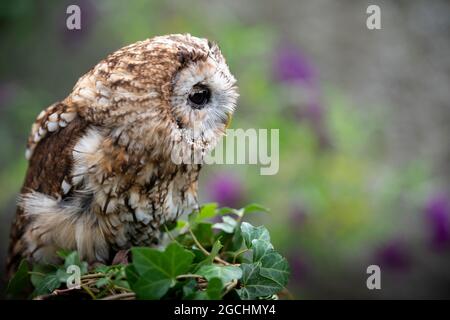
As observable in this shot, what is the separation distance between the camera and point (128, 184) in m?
1.10

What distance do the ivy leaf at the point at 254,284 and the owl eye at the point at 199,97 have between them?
374 mm

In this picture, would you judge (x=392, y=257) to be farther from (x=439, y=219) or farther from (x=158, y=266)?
(x=158, y=266)

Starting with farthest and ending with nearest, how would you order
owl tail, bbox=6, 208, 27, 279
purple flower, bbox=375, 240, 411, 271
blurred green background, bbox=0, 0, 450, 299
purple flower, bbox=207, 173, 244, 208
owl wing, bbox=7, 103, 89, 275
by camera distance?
purple flower, bbox=375, 240, 411, 271, blurred green background, bbox=0, 0, 450, 299, purple flower, bbox=207, 173, 244, 208, owl tail, bbox=6, 208, 27, 279, owl wing, bbox=7, 103, 89, 275

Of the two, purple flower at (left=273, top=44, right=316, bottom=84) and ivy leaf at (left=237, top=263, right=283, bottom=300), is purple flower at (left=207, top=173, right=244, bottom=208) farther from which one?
ivy leaf at (left=237, top=263, right=283, bottom=300)

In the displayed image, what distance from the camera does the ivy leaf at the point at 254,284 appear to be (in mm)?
865

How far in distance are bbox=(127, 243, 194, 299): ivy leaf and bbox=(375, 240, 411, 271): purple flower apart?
5.78 ft

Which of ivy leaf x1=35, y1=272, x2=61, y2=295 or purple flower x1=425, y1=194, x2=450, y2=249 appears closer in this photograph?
ivy leaf x1=35, y1=272, x2=61, y2=295

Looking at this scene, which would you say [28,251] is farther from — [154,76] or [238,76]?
[238,76]

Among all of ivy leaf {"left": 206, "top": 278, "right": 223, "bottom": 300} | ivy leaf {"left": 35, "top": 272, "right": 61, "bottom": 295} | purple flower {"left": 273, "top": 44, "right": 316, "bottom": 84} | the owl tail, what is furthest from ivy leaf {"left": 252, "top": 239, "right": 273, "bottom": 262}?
purple flower {"left": 273, "top": 44, "right": 316, "bottom": 84}

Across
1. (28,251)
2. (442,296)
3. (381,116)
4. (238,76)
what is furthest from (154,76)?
(442,296)

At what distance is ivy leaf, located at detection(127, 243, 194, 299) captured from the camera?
2.68 feet

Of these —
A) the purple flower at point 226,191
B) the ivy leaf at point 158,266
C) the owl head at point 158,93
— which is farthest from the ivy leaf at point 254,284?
the purple flower at point 226,191

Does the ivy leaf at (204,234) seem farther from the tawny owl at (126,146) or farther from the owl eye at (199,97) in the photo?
the owl eye at (199,97)
